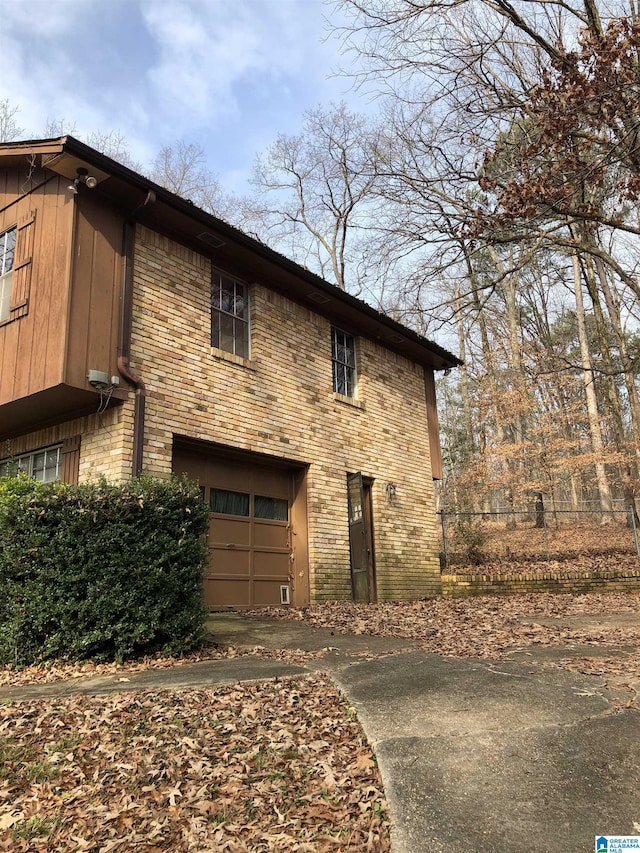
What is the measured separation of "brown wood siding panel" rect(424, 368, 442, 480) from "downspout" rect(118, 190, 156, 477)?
7746mm

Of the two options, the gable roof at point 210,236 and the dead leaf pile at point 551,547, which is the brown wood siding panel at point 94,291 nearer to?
the gable roof at point 210,236

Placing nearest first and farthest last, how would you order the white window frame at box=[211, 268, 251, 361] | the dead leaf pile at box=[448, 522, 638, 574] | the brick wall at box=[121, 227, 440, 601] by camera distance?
the brick wall at box=[121, 227, 440, 601] < the white window frame at box=[211, 268, 251, 361] < the dead leaf pile at box=[448, 522, 638, 574]

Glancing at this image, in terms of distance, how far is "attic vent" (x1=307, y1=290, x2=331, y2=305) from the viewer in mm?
11109

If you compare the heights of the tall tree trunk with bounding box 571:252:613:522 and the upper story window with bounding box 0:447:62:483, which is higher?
the tall tree trunk with bounding box 571:252:613:522

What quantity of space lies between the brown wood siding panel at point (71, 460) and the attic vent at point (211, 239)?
3.41m

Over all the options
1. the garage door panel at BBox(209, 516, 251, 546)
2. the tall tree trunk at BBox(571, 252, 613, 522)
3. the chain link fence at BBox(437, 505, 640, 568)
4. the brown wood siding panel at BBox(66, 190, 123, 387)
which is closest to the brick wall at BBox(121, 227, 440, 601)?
the brown wood siding panel at BBox(66, 190, 123, 387)

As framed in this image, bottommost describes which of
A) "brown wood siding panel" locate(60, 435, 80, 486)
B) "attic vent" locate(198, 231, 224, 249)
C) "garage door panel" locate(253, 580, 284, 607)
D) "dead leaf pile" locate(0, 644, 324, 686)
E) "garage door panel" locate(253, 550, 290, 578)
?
"dead leaf pile" locate(0, 644, 324, 686)

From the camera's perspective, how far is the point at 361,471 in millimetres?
11805

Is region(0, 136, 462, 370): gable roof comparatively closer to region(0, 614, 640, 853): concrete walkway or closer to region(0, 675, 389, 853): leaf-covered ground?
region(0, 614, 640, 853): concrete walkway

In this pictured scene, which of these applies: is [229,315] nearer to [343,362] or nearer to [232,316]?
[232,316]

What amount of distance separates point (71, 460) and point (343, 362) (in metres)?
5.67

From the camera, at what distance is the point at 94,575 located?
19.8ft

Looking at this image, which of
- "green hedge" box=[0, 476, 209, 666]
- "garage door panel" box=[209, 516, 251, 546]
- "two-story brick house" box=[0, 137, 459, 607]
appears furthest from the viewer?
"garage door panel" box=[209, 516, 251, 546]

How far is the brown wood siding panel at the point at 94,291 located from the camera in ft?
24.9
